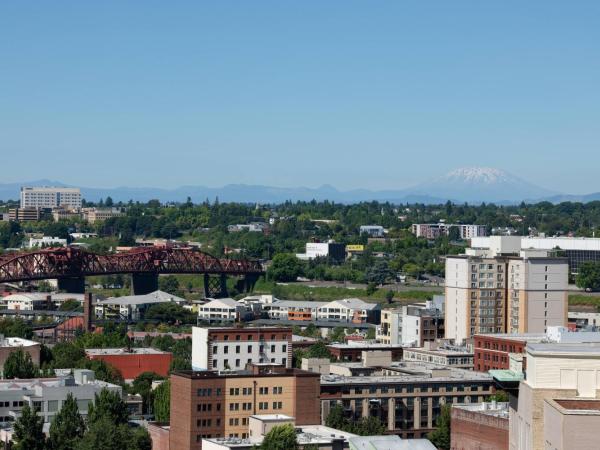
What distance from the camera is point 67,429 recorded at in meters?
56.5

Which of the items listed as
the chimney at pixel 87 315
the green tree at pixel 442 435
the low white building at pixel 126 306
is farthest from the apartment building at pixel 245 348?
the low white building at pixel 126 306

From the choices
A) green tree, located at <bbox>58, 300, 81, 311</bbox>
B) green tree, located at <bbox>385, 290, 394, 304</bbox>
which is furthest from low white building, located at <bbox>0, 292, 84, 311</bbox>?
green tree, located at <bbox>385, 290, 394, 304</bbox>

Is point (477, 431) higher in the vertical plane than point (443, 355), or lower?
higher

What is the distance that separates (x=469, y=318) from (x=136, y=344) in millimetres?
22433

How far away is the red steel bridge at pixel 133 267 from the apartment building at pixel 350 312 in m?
27.5

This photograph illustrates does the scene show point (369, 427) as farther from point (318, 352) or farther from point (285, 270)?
point (285, 270)

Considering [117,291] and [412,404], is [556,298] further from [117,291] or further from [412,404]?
[117,291]

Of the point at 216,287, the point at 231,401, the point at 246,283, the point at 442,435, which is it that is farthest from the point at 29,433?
the point at 216,287

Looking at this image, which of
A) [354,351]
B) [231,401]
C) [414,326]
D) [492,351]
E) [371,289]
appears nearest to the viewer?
[231,401]

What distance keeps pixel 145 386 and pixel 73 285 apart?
255ft

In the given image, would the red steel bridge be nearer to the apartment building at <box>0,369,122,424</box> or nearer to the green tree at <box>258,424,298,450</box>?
the apartment building at <box>0,369,122,424</box>

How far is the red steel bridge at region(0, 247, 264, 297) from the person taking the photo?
143125 mm

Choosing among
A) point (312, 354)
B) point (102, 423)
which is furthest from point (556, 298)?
point (102, 423)

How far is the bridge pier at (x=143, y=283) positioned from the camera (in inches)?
5906
